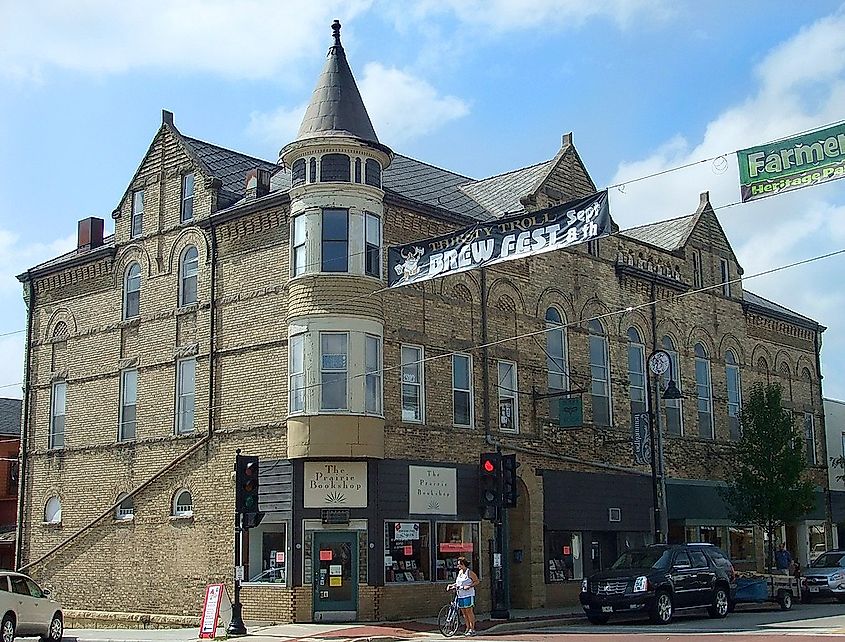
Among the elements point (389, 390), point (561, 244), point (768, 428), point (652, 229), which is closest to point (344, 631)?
point (389, 390)

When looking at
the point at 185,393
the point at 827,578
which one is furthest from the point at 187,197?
the point at 827,578

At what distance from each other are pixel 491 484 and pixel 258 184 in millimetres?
10636

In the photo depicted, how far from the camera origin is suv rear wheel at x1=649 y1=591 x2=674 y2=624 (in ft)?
78.6

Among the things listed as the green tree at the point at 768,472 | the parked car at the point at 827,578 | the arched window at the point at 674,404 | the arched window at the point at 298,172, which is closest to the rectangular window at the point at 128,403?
the arched window at the point at 298,172

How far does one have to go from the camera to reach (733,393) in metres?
39.7

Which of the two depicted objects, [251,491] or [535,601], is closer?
→ [251,491]

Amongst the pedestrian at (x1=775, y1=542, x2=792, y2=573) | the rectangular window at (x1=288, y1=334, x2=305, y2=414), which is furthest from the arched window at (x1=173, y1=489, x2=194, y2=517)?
the pedestrian at (x1=775, y1=542, x2=792, y2=573)

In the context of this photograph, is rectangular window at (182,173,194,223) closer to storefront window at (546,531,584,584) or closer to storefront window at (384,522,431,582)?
storefront window at (384,522,431,582)

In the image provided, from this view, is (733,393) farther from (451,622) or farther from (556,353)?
(451,622)

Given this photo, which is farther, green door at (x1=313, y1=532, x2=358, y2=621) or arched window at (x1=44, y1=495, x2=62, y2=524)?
arched window at (x1=44, y1=495, x2=62, y2=524)

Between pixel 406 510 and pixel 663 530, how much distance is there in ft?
25.2

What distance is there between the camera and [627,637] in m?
20.6

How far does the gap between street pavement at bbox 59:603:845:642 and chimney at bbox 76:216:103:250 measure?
12.5 meters

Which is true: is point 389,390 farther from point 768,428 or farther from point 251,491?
point 768,428
